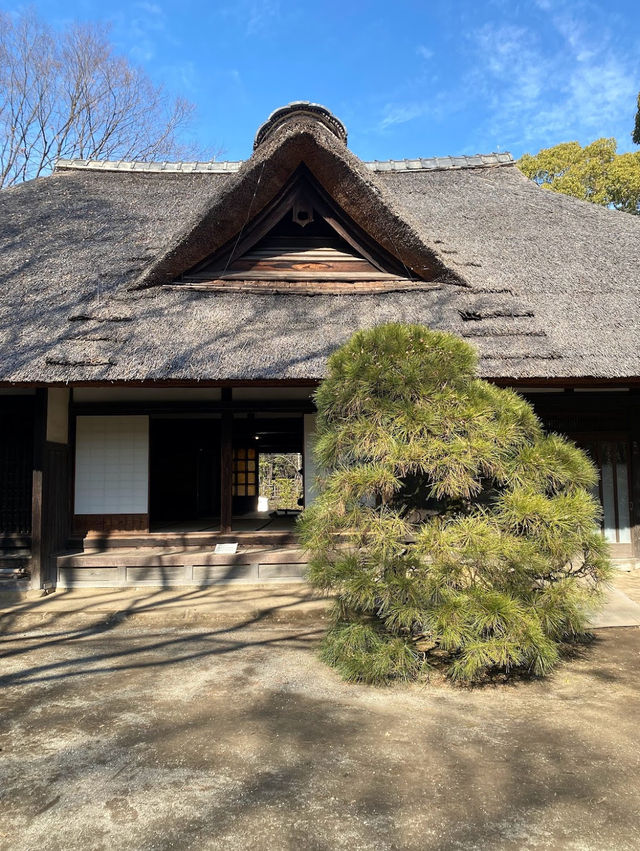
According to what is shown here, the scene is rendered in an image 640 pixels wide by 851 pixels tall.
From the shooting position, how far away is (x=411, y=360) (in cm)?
366

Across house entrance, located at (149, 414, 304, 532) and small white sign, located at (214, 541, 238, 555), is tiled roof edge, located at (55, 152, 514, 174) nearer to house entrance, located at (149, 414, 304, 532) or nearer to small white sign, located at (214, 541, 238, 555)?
house entrance, located at (149, 414, 304, 532)

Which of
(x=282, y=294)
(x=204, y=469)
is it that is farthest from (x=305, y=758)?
(x=204, y=469)

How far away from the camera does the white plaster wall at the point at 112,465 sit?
6613mm

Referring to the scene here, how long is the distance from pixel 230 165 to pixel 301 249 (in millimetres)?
5215

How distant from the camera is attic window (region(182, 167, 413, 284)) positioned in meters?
7.08

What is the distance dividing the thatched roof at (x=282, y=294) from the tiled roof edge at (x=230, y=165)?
2501 millimetres

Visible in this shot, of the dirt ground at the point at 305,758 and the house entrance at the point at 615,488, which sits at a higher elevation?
the house entrance at the point at 615,488

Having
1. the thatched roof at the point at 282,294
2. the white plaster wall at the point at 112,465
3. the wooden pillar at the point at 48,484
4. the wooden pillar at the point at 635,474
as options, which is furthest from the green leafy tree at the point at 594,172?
the wooden pillar at the point at 48,484

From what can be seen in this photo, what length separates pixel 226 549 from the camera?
639cm

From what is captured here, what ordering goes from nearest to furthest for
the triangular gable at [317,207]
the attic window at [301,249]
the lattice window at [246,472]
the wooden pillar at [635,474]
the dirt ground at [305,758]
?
the dirt ground at [305,758]
the triangular gable at [317,207]
the wooden pillar at [635,474]
the attic window at [301,249]
the lattice window at [246,472]

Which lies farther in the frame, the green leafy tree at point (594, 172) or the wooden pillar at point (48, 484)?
the green leafy tree at point (594, 172)

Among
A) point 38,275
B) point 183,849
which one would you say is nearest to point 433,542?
point 183,849

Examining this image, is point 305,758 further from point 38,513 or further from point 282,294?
point 282,294

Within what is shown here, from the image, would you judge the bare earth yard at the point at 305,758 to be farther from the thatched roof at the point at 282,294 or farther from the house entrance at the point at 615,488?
the house entrance at the point at 615,488
